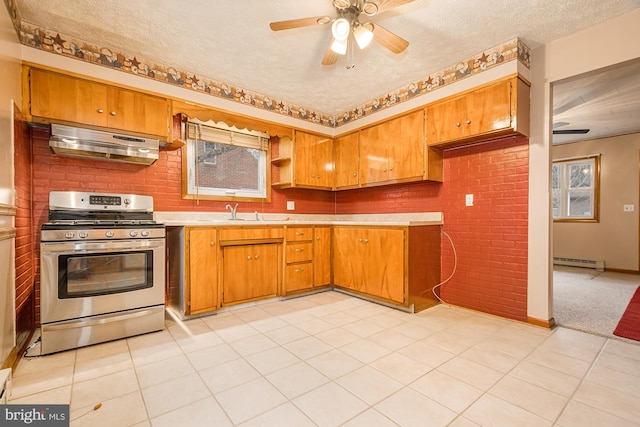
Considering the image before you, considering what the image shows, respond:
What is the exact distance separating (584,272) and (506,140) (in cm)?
425

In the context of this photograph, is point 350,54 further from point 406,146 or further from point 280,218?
point 280,218

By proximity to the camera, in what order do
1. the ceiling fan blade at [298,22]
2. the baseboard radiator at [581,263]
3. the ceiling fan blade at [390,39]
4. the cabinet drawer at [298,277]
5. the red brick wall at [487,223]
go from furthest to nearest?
1. the baseboard radiator at [581,263]
2. the cabinet drawer at [298,277]
3. the red brick wall at [487,223]
4. the ceiling fan blade at [390,39]
5. the ceiling fan blade at [298,22]

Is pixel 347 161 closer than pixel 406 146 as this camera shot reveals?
No

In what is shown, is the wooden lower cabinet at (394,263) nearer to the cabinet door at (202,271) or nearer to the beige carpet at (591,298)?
the beige carpet at (591,298)

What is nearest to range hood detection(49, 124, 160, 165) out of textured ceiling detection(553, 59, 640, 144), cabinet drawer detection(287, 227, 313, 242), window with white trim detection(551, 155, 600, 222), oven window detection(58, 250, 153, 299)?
oven window detection(58, 250, 153, 299)

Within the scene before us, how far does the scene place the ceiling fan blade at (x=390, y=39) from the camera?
2184 mm

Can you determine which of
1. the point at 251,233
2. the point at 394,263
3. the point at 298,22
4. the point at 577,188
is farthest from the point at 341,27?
the point at 577,188

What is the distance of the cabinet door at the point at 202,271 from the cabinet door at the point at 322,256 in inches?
52.9

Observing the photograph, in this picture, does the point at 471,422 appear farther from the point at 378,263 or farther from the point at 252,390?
the point at 378,263

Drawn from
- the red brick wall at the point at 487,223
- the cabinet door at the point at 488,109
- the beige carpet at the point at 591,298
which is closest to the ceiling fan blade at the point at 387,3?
the cabinet door at the point at 488,109

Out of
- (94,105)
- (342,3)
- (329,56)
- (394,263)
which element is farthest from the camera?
(394,263)

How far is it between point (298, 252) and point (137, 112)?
232 cm

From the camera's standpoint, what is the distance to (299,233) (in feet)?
12.2

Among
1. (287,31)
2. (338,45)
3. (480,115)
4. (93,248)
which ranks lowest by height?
(93,248)
